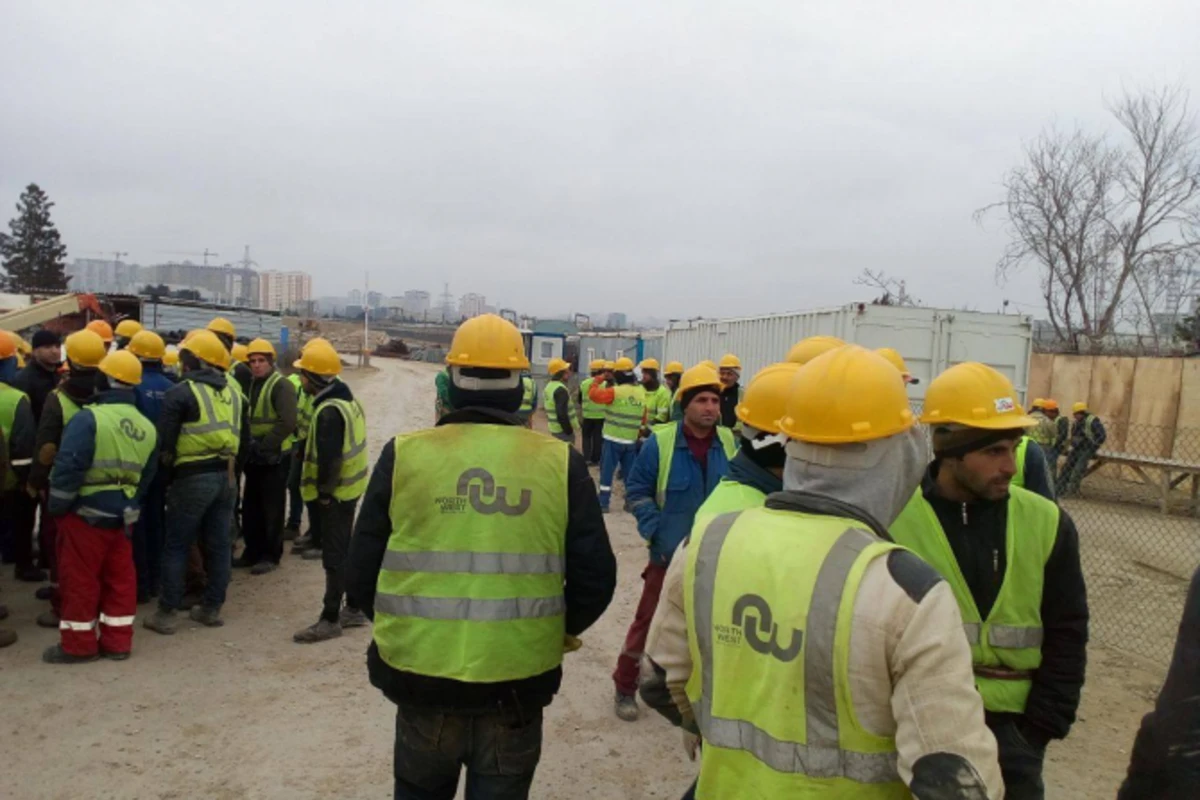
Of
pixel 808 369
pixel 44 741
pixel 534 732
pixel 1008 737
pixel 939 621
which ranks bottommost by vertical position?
pixel 44 741

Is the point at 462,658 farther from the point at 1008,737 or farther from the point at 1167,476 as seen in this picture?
the point at 1167,476

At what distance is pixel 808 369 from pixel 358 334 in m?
74.8

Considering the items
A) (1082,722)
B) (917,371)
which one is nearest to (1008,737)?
(1082,722)

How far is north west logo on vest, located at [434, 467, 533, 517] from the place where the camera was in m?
2.67

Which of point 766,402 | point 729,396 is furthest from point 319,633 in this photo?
point 729,396

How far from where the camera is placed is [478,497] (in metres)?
2.68

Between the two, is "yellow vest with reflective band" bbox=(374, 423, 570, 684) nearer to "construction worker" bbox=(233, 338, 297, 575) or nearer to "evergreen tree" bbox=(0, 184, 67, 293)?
"construction worker" bbox=(233, 338, 297, 575)

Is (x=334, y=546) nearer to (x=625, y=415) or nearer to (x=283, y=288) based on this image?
(x=625, y=415)

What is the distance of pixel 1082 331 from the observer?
2633cm

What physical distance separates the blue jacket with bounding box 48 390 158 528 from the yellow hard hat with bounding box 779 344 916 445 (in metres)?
5.06

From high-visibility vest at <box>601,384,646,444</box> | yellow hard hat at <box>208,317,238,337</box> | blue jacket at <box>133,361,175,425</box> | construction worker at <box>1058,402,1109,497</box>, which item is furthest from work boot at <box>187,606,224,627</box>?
construction worker at <box>1058,402,1109,497</box>

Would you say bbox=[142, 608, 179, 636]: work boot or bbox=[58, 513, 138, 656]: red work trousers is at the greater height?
bbox=[58, 513, 138, 656]: red work trousers

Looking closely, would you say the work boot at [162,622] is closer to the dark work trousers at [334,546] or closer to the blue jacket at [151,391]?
the dark work trousers at [334,546]

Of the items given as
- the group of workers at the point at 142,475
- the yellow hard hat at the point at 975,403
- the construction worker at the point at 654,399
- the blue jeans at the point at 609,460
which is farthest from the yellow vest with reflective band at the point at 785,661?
the construction worker at the point at 654,399
